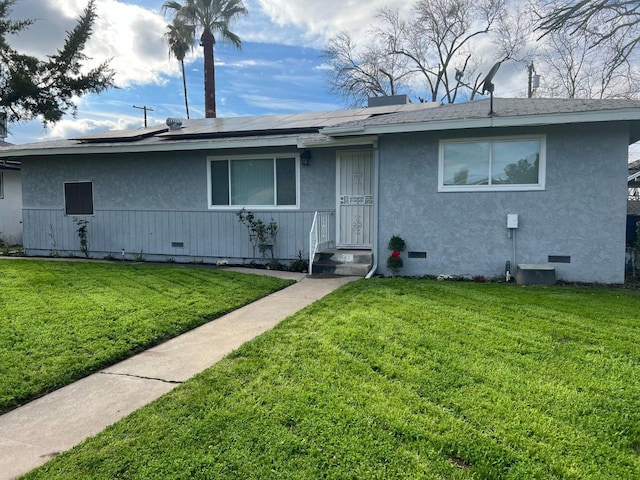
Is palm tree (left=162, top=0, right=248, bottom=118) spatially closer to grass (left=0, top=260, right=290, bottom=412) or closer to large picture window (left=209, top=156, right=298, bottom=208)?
large picture window (left=209, top=156, right=298, bottom=208)

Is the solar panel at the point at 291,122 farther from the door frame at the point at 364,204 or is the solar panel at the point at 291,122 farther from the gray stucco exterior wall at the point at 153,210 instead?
the door frame at the point at 364,204

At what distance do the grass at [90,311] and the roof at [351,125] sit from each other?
297 cm

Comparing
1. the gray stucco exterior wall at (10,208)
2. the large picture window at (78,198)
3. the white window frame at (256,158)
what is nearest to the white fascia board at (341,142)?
the white window frame at (256,158)

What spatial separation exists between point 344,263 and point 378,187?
64.2 inches

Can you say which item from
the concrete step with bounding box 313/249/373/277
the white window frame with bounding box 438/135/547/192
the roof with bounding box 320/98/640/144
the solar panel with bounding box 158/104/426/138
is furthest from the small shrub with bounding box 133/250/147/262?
the white window frame with bounding box 438/135/547/192

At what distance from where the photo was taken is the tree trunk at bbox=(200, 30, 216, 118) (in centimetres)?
2095

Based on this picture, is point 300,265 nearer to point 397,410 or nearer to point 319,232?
point 319,232

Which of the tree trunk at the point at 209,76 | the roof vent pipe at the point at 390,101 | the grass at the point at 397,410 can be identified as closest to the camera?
the grass at the point at 397,410

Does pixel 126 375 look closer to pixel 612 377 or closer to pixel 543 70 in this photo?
pixel 612 377

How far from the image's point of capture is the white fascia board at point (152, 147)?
29.6 ft

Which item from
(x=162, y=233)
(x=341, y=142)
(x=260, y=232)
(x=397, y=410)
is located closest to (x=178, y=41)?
(x=162, y=233)

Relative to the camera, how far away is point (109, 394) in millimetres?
3275

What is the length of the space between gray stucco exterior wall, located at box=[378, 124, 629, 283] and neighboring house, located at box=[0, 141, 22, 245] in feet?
49.2

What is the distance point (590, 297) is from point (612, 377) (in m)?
3.31
